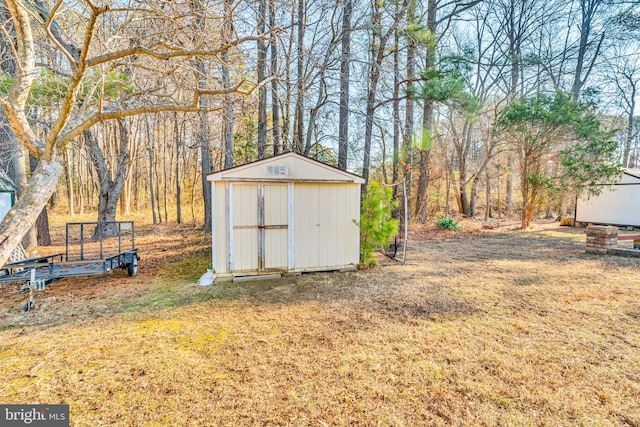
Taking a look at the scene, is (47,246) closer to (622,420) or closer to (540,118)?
(622,420)

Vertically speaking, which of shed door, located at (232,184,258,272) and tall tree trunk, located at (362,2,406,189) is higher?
tall tree trunk, located at (362,2,406,189)

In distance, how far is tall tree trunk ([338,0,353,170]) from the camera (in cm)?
741

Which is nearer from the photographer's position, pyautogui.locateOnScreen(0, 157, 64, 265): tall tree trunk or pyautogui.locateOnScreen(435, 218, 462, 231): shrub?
pyautogui.locateOnScreen(0, 157, 64, 265): tall tree trunk

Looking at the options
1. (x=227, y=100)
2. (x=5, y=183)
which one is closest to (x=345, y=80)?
(x=227, y=100)

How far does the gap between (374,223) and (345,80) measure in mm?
4193

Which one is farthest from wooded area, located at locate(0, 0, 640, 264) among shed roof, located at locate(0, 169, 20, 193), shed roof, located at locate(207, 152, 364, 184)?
shed roof, located at locate(207, 152, 364, 184)

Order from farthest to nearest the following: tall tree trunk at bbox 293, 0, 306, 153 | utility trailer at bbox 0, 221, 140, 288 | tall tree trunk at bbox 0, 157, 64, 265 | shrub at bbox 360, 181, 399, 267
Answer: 1. tall tree trunk at bbox 293, 0, 306, 153
2. shrub at bbox 360, 181, 399, 267
3. utility trailer at bbox 0, 221, 140, 288
4. tall tree trunk at bbox 0, 157, 64, 265

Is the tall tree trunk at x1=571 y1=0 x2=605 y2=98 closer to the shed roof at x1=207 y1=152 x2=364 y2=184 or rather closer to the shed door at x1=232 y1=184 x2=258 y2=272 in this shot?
the shed roof at x1=207 y1=152 x2=364 y2=184

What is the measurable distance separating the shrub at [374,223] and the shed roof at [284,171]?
603 mm

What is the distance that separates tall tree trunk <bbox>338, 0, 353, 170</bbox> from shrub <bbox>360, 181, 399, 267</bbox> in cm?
218

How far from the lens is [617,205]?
11922 millimetres

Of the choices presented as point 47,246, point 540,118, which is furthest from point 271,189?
point 540,118

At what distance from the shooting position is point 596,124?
380 inches

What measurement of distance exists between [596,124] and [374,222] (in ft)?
30.6
